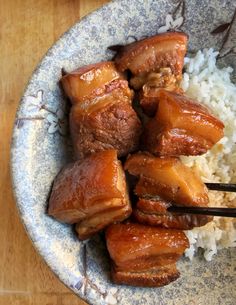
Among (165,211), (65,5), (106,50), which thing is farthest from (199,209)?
(65,5)

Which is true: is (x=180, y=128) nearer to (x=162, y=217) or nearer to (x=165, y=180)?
(x=165, y=180)

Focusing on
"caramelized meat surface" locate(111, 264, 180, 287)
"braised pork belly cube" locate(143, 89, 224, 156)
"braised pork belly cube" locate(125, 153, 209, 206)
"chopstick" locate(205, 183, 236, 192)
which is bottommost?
"caramelized meat surface" locate(111, 264, 180, 287)

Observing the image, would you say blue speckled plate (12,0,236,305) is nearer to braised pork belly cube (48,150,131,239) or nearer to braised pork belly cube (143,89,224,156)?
braised pork belly cube (48,150,131,239)

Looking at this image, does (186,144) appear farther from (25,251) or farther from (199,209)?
(25,251)

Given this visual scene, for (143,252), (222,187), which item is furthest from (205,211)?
(143,252)

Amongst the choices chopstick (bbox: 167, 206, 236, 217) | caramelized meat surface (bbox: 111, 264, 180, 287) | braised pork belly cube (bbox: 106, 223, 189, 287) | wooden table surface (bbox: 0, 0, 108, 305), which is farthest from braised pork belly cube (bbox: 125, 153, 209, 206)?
wooden table surface (bbox: 0, 0, 108, 305)

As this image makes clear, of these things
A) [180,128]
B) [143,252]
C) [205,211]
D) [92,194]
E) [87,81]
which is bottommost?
[143,252]
